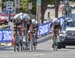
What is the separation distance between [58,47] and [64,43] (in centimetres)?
66

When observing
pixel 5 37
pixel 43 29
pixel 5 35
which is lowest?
pixel 43 29

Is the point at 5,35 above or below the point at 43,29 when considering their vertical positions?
above

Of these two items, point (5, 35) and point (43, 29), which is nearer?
point (5, 35)

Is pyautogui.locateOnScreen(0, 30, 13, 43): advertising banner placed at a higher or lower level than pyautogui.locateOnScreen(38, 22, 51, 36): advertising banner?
higher

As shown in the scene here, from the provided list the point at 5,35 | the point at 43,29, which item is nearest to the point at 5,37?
the point at 5,35

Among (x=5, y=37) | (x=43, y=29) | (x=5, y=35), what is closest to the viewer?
(x=5, y=35)

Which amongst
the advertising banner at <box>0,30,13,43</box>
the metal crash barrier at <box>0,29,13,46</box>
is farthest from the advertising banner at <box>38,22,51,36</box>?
the advertising banner at <box>0,30,13,43</box>

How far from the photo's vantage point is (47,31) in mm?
37906

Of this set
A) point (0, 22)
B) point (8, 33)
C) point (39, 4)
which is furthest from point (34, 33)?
point (0, 22)

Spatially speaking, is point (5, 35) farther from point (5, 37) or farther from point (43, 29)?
point (43, 29)

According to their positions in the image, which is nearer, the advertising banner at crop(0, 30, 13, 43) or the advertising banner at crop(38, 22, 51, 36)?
the advertising banner at crop(0, 30, 13, 43)

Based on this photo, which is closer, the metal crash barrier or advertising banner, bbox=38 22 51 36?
the metal crash barrier

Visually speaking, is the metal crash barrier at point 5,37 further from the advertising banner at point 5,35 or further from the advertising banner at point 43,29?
the advertising banner at point 43,29

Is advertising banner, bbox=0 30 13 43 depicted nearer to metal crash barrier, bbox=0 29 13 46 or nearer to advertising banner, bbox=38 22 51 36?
metal crash barrier, bbox=0 29 13 46
